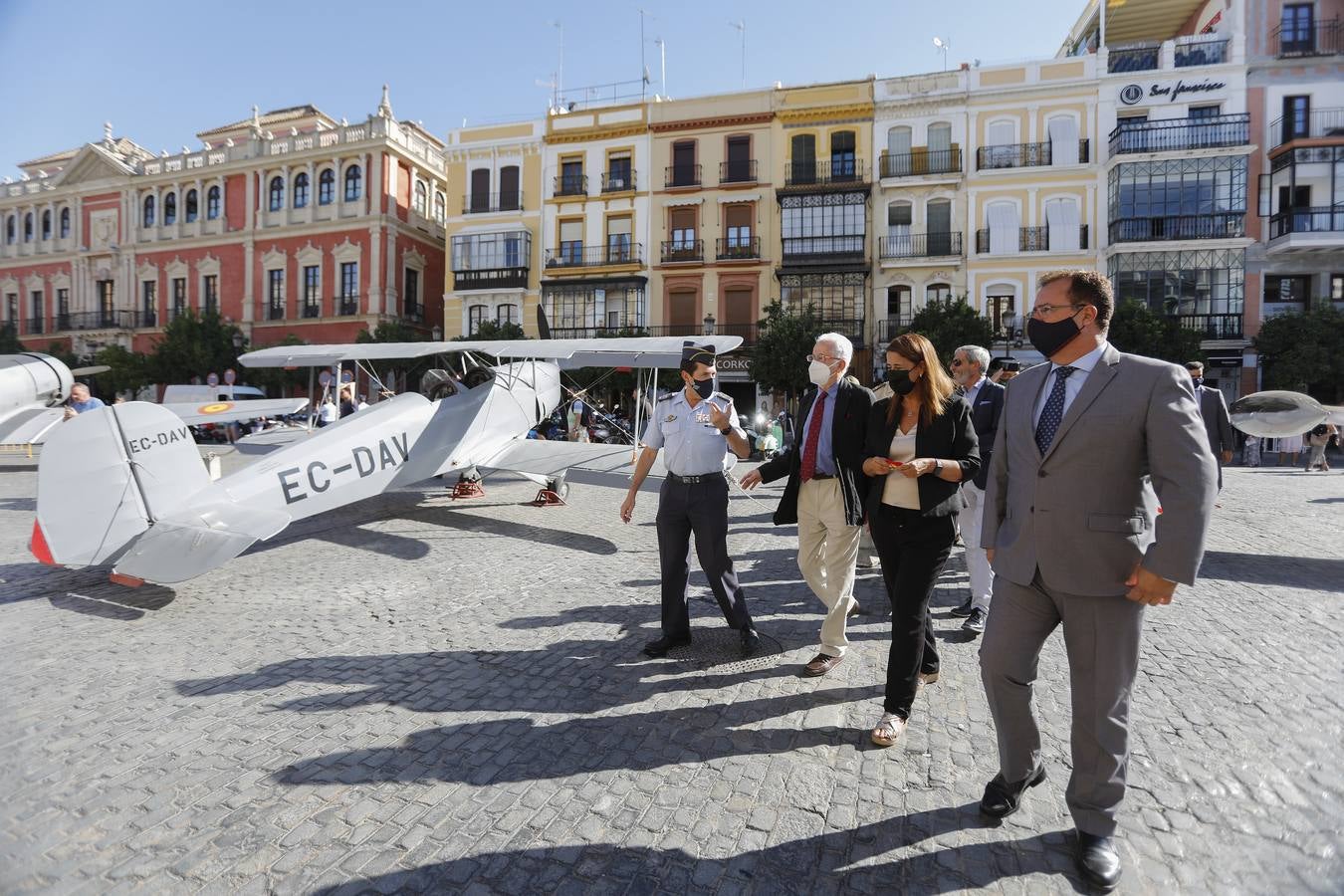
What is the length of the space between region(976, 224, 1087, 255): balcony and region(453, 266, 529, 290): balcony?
2066 centimetres

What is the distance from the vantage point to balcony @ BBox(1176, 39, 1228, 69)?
87.5ft

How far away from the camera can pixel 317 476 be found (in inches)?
289

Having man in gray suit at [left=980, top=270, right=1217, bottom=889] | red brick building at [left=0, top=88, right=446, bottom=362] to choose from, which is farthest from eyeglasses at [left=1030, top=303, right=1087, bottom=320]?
red brick building at [left=0, top=88, right=446, bottom=362]

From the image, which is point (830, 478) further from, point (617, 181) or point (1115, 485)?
point (617, 181)

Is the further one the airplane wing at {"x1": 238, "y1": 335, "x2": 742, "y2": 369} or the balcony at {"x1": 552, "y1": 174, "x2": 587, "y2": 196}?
the balcony at {"x1": 552, "y1": 174, "x2": 587, "y2": 196}

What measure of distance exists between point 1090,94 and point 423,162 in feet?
106

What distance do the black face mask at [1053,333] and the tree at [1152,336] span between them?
2470cm

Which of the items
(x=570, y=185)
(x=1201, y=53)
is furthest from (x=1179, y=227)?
(x=570, y=185)

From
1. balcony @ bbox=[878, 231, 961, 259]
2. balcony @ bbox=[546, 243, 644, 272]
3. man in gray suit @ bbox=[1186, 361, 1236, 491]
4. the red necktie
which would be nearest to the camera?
the red necktie

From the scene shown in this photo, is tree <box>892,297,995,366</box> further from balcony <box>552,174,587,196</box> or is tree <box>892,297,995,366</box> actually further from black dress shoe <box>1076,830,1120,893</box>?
black dress shoe <box>1076,830,1120,893</box>

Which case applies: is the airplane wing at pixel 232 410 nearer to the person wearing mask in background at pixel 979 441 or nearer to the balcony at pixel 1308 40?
the person wearing mask in background at pixel 979 441

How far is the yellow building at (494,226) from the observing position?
33438 mm

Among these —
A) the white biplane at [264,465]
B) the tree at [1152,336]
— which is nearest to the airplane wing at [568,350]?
the white biplane at [264,465]

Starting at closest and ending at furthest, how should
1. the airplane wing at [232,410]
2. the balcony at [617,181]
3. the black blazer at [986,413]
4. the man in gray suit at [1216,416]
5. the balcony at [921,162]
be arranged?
the black blazer at [986,413] → the man in gray suit at [1216,416] → the airplane wing at [232,410] → the balcony at [921,162] → the balcony at [617,181]
